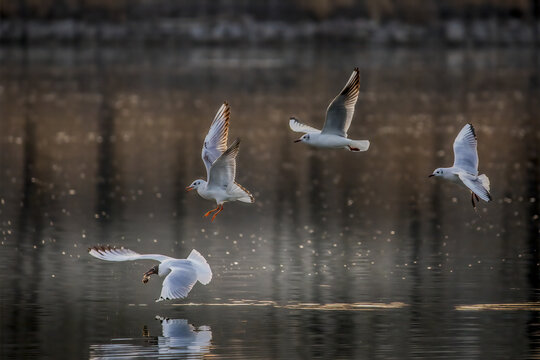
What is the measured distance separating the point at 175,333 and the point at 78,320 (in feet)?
4.36

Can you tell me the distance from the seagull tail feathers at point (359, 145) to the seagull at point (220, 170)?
4.58 feet

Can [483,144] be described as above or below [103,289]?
above

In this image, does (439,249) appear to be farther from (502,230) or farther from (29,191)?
(29,191)

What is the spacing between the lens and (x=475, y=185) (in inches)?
619

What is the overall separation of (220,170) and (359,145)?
1682 millimetres

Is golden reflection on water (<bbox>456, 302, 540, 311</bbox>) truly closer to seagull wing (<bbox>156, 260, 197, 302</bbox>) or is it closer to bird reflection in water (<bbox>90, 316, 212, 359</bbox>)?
bird reflection in water (<bbox>90, 316, 212, 359</bbox>)

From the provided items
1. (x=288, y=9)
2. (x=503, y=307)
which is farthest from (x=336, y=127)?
(x=288, y=9)

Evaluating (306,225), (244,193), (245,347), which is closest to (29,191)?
(306,225)

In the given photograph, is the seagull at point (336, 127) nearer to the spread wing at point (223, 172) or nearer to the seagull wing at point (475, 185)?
the spread wing at point (223, 172)

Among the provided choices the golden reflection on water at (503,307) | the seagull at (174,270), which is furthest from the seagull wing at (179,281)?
the golden reflection on water at (503,307)

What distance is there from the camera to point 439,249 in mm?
20797

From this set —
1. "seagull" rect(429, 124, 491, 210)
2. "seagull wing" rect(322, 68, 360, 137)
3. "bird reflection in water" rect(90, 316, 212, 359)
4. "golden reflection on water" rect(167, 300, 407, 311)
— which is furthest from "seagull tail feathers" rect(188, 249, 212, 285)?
"seagull" rect(429, 124, 491, 210)

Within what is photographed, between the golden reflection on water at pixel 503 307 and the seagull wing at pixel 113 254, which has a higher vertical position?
the seagull wing at pixel 113 254

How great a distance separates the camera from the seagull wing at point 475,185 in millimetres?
15144
